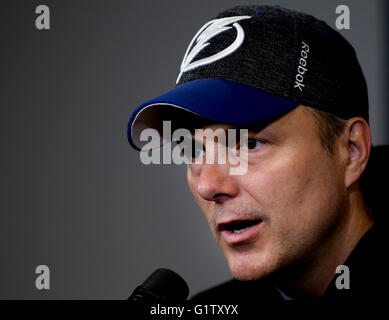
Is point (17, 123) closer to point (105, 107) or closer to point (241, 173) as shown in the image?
point (105, 107)

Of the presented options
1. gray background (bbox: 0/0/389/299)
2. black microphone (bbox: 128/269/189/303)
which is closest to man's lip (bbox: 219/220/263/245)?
black microphone (bbox: 128/269/189/303)

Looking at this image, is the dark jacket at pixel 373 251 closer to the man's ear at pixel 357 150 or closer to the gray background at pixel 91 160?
the man's ear at pixel 357 150

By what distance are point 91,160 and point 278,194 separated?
3.06 feet

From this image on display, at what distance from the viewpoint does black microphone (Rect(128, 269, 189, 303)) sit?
0.70 meters

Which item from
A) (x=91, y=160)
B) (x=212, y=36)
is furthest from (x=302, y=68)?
(x=91, y=160)

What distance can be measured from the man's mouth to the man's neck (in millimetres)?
136

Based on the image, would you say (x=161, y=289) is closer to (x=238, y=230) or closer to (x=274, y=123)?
(x=238, y=230)

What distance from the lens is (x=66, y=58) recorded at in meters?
1.57

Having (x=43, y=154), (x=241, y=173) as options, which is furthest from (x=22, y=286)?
(x=241, y=173)

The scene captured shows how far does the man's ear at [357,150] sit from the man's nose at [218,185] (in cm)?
21

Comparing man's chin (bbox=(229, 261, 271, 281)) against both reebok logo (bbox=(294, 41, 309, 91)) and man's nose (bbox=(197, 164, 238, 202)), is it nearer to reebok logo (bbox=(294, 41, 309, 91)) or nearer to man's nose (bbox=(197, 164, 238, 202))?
man's nose (bbox=(197, 164, 238, 202))

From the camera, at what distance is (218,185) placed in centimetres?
76

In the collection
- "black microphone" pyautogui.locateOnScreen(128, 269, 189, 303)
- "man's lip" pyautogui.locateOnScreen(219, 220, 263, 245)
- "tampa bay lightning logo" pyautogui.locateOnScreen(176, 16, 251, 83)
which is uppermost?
"tampa bay lightning logo" pyautogui.locateOnScreen(176, 16, 251, 83)
